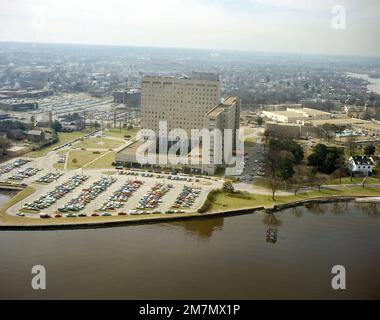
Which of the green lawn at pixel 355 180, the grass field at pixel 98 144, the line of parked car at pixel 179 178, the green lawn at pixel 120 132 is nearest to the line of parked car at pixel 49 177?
the line of parked car at pixel 179 178

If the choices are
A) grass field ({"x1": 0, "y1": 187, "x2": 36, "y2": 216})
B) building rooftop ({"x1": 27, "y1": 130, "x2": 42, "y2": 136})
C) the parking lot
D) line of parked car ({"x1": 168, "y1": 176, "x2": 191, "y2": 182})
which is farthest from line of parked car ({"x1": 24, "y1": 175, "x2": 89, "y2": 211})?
building rooftop ({"x1": 27, "y1": 130, "x2": 42, "y2": 136})

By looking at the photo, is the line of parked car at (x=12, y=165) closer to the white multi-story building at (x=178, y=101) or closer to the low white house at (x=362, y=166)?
the white multi-story building at (x=178, y=101)

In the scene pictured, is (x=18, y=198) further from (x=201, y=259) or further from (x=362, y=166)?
(x=362, y=166)

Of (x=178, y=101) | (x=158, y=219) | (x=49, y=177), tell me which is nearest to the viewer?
(x=158, y=219)

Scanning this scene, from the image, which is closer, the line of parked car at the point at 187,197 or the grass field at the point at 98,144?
the line of parked car at the point at 187,197

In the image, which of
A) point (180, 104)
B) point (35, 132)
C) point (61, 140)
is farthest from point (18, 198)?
point (180, 104)
